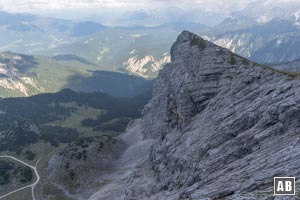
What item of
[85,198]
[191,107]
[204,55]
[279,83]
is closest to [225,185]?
[279,83]

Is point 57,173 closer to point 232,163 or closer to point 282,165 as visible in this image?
point 232,163

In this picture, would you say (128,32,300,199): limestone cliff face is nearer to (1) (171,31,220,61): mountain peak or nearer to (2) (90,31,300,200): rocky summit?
(2) (90,31,300,200): rocky summit

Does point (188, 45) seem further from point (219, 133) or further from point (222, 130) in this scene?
point (219, 133)

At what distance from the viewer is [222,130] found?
103 meters

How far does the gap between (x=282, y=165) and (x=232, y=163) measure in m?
20.5

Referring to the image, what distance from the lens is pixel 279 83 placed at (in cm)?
9681

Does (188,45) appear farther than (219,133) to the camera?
Yes

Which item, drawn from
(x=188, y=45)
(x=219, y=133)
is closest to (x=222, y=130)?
(x=219, y=133)

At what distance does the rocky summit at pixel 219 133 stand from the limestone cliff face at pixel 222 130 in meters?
0.22

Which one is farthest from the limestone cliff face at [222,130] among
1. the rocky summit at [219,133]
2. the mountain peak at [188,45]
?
the mountain peak at [188,45]

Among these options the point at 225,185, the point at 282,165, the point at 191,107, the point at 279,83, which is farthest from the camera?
the point at 191,107

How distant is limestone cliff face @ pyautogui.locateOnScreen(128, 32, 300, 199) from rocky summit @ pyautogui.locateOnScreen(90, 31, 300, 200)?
0.22m

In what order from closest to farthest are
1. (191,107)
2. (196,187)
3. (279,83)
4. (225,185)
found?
(225,185) < (196,187) < (279,83) < (191,107)

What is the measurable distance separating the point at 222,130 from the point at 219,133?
115 cm
